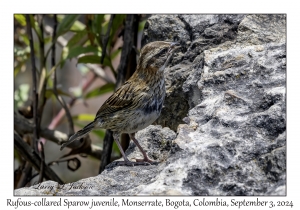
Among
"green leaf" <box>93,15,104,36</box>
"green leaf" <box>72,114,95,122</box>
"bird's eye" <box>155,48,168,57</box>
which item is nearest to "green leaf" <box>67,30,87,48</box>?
"green leaf" <box>93,15,104,36</box>

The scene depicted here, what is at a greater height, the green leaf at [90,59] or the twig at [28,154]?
the green leaf at [90,59]

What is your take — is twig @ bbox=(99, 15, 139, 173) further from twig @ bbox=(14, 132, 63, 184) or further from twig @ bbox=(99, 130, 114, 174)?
twig @ bbox=(14, 132, 63, 184)

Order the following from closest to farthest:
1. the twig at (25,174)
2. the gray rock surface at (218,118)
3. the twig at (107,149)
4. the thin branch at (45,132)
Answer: the gray rock surface at (218,118) < the twig at (107,149) < the thin branch at (45,132) < the twig at (25,174)

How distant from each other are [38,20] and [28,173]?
1.95 metres

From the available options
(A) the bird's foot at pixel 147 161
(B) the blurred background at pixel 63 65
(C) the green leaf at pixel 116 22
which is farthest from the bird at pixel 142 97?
(C) the green leaf at pixel 116 22

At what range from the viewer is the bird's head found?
5.38 meters

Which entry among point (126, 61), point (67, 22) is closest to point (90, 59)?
point (126, 61)

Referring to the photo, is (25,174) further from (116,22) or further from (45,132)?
(116,22)

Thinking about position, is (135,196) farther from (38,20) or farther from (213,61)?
(38,20)

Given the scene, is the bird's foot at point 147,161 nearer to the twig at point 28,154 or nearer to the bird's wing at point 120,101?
the bird's wing at point 120,101

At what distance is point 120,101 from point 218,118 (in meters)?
1.63

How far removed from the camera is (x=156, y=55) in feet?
17.8

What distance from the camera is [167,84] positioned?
562cm

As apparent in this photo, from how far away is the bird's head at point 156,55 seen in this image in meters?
5.38
